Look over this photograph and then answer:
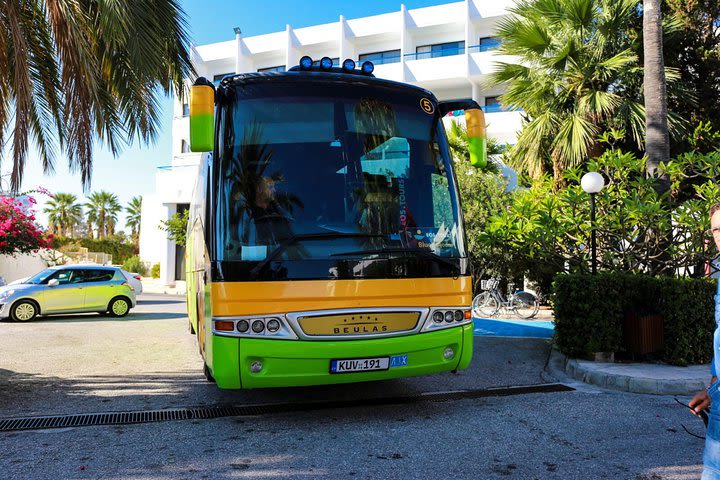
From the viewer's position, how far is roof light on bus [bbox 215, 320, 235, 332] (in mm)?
4691

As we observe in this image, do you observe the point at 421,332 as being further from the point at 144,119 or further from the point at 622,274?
the point at 144,119

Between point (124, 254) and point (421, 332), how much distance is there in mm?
48797

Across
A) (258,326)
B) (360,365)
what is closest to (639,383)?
(360,365)

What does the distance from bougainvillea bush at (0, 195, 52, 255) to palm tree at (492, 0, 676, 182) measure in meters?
14.4

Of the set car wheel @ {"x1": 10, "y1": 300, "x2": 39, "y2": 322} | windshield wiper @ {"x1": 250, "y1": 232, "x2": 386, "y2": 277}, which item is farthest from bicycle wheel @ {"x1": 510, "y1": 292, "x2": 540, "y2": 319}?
car wheel @ {"x1": 10, "y1": 300, "x2": 39, "y2": 322}

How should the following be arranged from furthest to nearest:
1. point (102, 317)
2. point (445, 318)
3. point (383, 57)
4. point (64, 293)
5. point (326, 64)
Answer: point (383, 57) < point (102, 317) < point (64, 293) < point (326, 64) < point (445, 318)

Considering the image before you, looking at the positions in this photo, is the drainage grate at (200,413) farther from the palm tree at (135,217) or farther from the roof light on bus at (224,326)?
the palm tree at (135,217)

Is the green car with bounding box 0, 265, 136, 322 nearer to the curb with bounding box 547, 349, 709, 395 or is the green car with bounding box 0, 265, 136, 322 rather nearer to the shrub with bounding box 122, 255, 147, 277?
the curb with bounding box 547, 349, 709, 395

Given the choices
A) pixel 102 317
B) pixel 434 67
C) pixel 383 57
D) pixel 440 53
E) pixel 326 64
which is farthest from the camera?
pixel 383 57

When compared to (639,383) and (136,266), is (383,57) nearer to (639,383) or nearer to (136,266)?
(136,266)

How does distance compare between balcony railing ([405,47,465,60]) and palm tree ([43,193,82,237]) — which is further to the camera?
palm tree ([43,193,82,237])

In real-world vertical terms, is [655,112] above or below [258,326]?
above

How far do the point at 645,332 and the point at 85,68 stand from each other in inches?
299

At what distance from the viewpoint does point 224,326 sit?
15.4 feet
